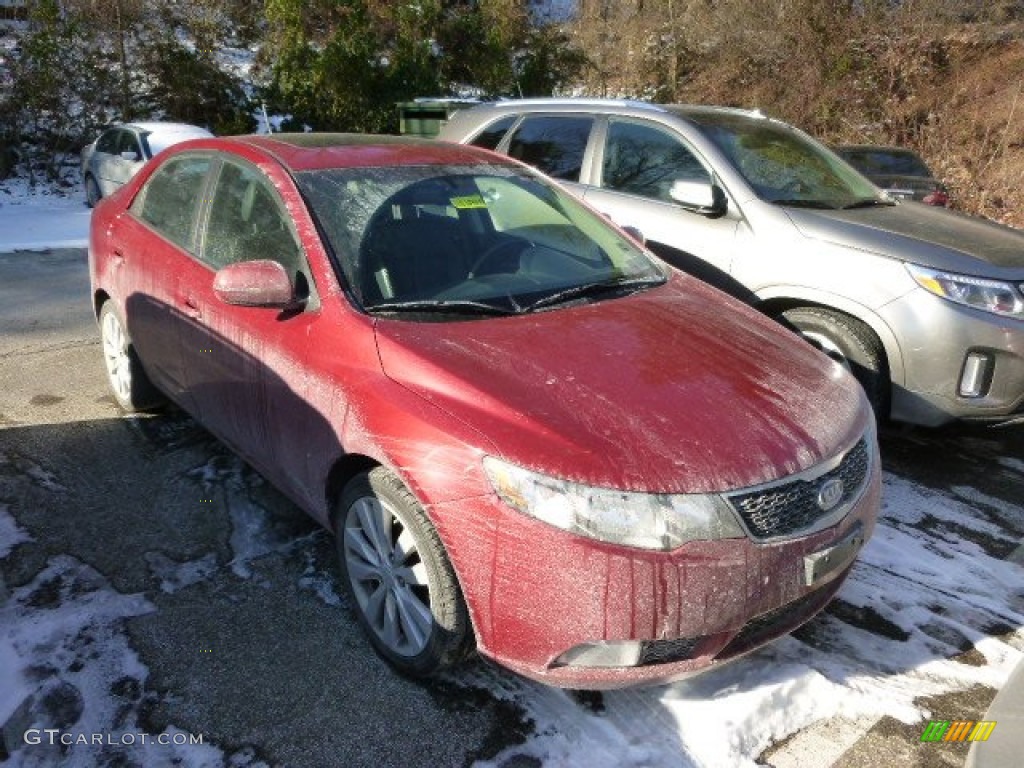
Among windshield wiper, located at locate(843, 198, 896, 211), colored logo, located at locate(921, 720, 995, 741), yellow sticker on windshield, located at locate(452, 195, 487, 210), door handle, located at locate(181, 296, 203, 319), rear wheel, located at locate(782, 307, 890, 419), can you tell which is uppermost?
yellow sticker on windshield, located at locate(452, 195, 487, 210)

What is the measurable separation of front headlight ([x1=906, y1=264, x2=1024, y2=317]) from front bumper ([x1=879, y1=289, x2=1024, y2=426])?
0.19 feet

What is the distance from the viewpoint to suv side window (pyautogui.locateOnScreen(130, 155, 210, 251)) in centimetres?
377

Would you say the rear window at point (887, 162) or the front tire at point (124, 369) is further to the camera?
the rear window at point (887, 162)

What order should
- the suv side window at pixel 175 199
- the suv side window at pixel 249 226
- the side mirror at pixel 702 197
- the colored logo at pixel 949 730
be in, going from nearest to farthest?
the colored logo at pixel 949 730 < the suv side window at pixel 249 226 < the suv side window at pixel 175 199 < the side mirror at pixel 702 197

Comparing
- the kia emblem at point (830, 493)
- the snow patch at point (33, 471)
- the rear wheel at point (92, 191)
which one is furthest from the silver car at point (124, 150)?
the kia emblem at point (830, 493)

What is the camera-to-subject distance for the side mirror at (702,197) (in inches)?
182

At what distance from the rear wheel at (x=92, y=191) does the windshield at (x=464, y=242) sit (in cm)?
1028

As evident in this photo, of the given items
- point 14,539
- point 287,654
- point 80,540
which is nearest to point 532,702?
point 287,654

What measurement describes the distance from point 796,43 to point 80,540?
54.4 feet

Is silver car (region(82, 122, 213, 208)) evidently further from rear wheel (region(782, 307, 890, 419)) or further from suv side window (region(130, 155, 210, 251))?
rear wheel (region(782, 307, 890, 419))

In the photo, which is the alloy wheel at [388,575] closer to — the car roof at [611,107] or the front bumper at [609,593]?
the front bumper at [609,593]

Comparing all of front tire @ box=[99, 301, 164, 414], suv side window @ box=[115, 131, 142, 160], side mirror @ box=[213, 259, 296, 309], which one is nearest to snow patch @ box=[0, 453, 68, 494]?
front tire @ box=[99, 301, 164, 414]

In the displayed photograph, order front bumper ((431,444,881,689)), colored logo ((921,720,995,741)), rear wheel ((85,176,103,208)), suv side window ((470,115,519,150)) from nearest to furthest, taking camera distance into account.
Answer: front bumper ((431,444,881,689)) → colored logo ((921,720,995,741)) → suv side window ((470,115,519,150)) → rear wheel ((85,176,103,208))

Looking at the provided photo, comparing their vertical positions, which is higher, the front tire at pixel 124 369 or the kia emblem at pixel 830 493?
the kia emblem at pixel 830 493
